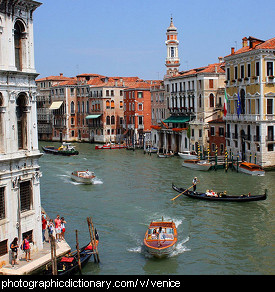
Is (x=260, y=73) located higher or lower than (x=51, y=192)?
higher

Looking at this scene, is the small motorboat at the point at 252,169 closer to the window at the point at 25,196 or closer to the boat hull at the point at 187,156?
the boat hull at the point at 187,156

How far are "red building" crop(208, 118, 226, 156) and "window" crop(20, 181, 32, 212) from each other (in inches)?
983

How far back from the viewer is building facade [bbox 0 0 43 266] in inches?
511

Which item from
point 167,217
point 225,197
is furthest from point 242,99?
point 167,217

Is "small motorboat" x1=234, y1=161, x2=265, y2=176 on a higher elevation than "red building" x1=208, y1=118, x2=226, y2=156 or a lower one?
lower

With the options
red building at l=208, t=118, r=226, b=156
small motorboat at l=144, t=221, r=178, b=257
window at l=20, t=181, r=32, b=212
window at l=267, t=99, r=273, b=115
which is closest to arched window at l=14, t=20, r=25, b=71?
window at l=20, t=181, r=32, b=212

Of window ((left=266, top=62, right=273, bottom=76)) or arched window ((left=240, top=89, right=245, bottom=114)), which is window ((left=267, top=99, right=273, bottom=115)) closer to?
window ((left=266, top=62, right=273, bottom=76))

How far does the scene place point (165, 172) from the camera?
32562 millimetres

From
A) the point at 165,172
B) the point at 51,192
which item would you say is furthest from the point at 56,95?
the point at 51,192

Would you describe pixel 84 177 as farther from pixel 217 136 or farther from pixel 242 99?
pixel 217 136

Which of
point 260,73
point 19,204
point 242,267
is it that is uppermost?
point 260,73

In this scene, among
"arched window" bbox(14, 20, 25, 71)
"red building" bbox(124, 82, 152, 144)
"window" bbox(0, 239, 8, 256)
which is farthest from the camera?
"red building" bbox(124, 82, 152, 144)
